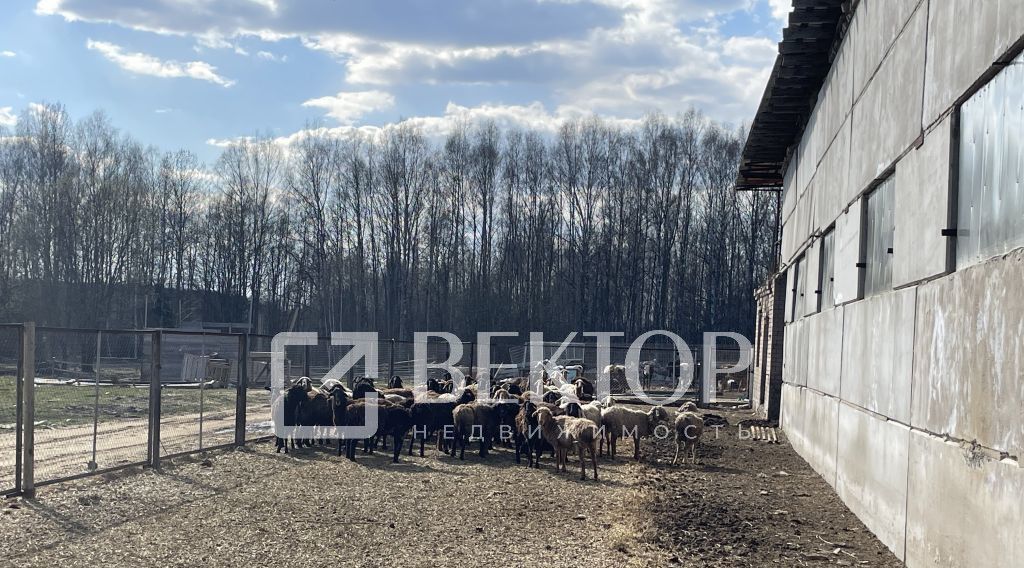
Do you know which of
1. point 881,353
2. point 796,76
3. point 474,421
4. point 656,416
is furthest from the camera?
point 656,416

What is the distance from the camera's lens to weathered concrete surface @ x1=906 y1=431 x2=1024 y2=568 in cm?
500

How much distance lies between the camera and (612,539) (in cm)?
870

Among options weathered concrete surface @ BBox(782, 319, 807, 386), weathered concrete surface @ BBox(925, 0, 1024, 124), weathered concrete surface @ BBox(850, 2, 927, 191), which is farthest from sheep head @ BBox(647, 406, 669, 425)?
weathered concrete surface @ BBox(925, 0, 1024, 124)

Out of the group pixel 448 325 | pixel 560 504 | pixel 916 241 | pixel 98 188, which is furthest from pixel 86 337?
pixel 916 241

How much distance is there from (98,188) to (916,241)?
62845 millimetres

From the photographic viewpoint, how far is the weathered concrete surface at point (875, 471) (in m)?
7.69

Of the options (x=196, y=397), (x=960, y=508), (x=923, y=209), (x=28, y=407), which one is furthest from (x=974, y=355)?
(x=196, y=397)

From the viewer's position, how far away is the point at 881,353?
865cm

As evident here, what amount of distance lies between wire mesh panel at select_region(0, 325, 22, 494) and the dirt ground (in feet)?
3.14

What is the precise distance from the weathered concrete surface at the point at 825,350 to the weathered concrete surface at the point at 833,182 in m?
1.53

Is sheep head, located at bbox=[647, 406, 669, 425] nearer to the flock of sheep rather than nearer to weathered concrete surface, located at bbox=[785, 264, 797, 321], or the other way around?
the flock of sheep

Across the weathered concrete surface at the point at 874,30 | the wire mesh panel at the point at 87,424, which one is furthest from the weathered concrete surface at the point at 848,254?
the wire mesh panel at the point at 87,424

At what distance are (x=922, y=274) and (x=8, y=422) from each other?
714 inches

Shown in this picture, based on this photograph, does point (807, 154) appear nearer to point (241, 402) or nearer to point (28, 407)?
point (241, 402)
